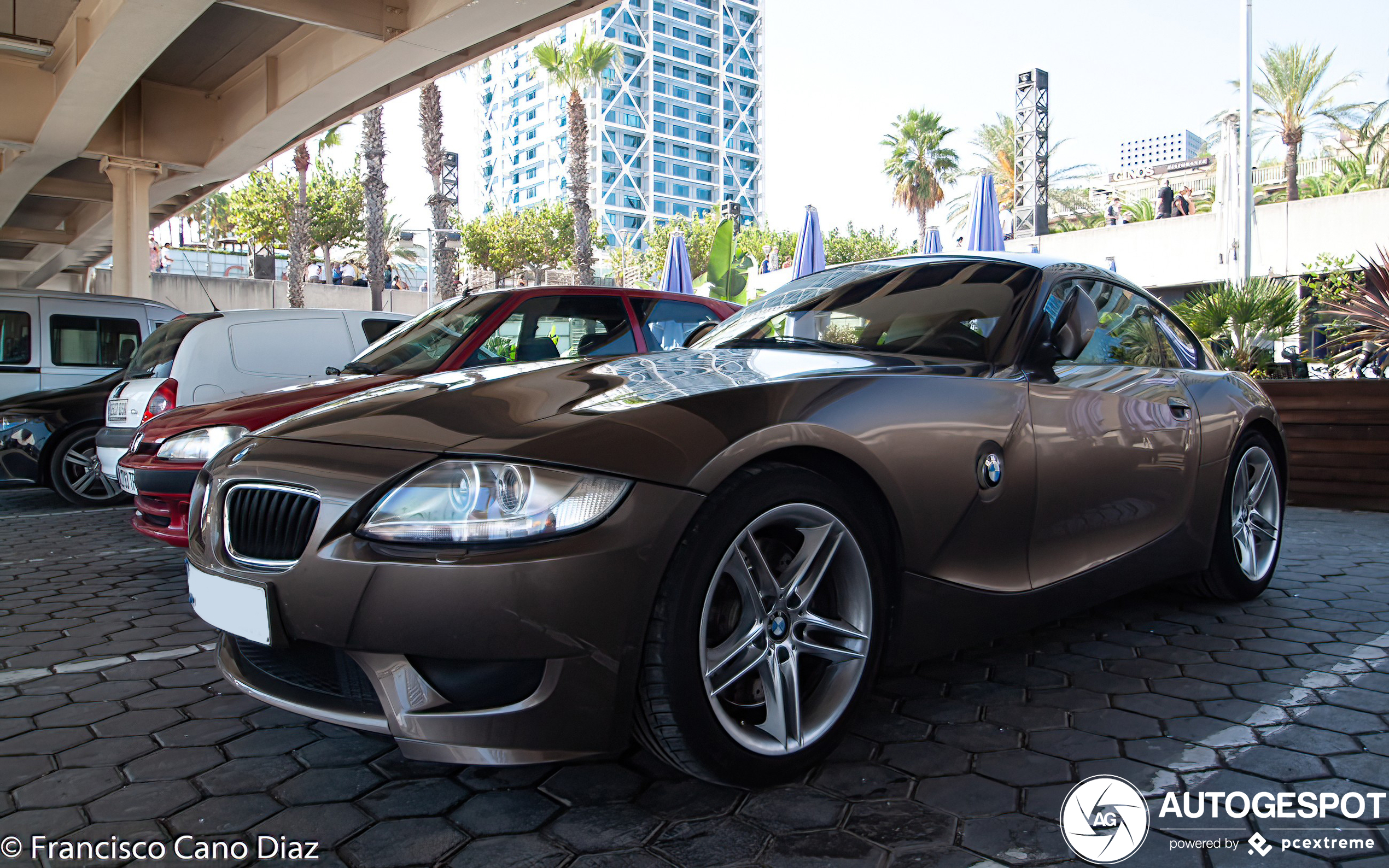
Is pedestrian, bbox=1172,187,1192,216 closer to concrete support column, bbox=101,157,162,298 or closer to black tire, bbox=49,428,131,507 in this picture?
concrete support column, bbox=101,157,162,298

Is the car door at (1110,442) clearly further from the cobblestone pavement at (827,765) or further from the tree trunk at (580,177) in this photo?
the tree trunk at (580,177)

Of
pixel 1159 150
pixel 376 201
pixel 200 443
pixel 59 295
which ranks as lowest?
pixel 200 443

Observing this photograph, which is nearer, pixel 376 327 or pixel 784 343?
pixel 784 343

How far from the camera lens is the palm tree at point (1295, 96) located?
125ft

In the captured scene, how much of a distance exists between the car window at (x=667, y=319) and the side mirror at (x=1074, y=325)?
9.82 ft

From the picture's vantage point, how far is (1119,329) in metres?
3.52

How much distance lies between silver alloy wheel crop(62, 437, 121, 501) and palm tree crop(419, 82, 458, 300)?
16581 mm

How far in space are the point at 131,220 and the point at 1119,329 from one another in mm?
19049

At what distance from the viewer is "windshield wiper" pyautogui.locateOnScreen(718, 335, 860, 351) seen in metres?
3.06

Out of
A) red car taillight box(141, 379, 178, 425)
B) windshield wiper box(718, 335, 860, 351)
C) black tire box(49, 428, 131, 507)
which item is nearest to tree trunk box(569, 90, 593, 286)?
black tire box(49, 428, 131, 507)

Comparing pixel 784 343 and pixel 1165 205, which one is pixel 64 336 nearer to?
pixel 784 343

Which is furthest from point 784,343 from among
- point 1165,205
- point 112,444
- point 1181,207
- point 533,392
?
point 1181,207

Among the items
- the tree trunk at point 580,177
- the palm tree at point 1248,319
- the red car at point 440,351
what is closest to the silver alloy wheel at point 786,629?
the red car at point 440,351

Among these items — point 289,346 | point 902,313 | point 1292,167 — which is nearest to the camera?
point 902,313
